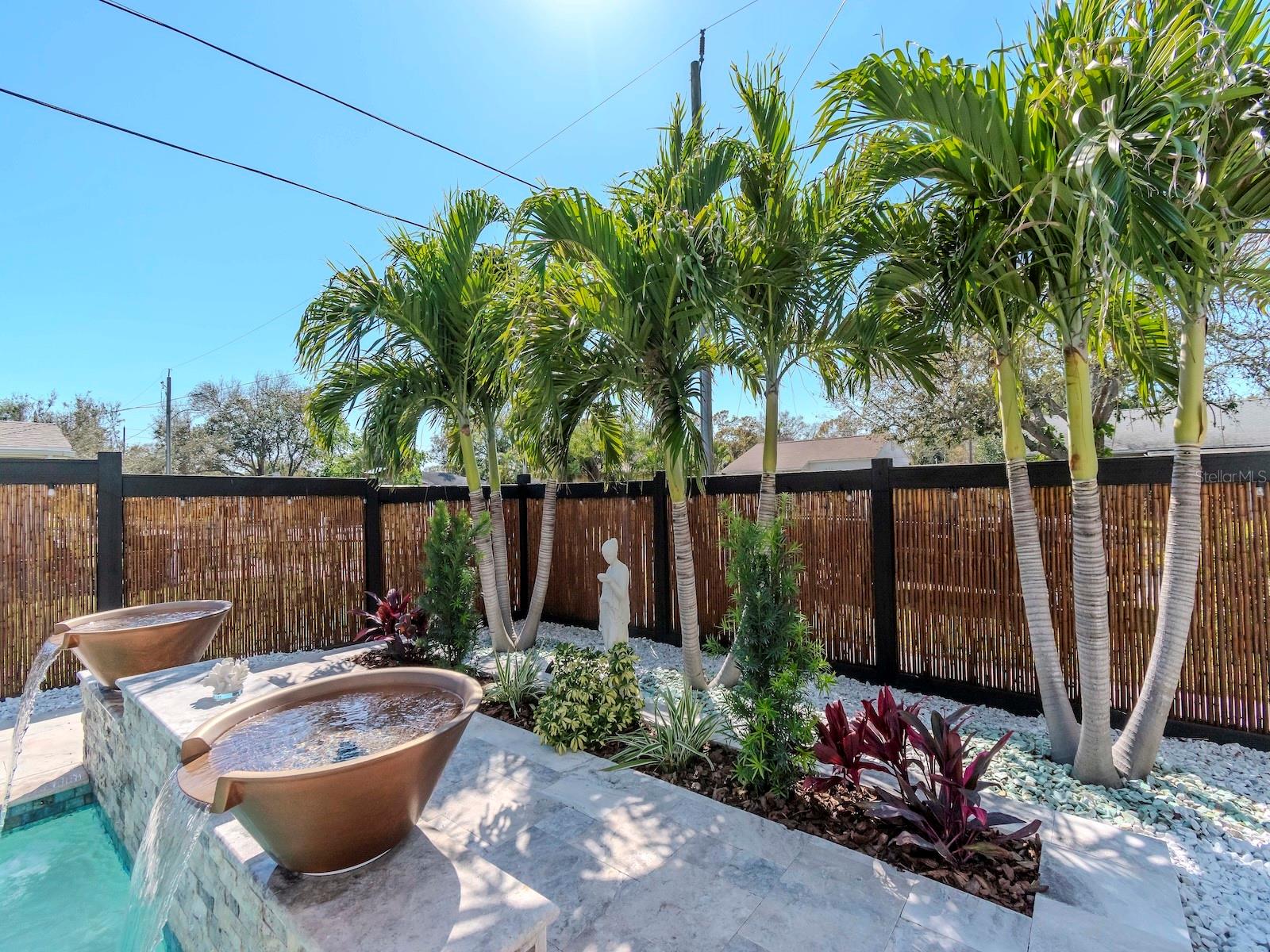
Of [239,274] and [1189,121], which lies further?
[239,274]

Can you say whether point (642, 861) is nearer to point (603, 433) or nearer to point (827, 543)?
point (827, 543)

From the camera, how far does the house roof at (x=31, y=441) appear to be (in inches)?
630

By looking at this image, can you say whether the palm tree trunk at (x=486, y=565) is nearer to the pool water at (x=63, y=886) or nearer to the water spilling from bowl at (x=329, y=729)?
the water spilling from bowl at (x=329, y=729)

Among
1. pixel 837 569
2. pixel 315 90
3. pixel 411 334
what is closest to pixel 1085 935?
pixel 837 569

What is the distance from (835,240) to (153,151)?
6.87 m

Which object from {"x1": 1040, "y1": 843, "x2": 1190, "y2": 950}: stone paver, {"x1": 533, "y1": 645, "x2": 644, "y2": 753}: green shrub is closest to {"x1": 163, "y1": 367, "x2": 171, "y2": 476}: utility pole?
{"x1": 533, "y1": 645, "x2": 644, "y2": 753}: green shrub

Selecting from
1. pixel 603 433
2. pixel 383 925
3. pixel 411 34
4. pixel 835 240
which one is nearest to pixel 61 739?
pixel 383 925

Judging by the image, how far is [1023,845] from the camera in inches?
96.3

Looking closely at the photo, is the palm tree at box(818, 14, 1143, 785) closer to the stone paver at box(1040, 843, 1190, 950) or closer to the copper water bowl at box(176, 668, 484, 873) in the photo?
the stone paver at box(1040, 843, 1190, 950)

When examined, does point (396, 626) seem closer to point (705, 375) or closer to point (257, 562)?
point (257, 562)

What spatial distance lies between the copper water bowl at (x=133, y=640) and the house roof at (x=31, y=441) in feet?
52.0

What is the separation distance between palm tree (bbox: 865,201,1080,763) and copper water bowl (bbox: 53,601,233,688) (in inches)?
225

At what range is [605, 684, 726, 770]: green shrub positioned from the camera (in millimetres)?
3334

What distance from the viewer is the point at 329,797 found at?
173 centimetres
